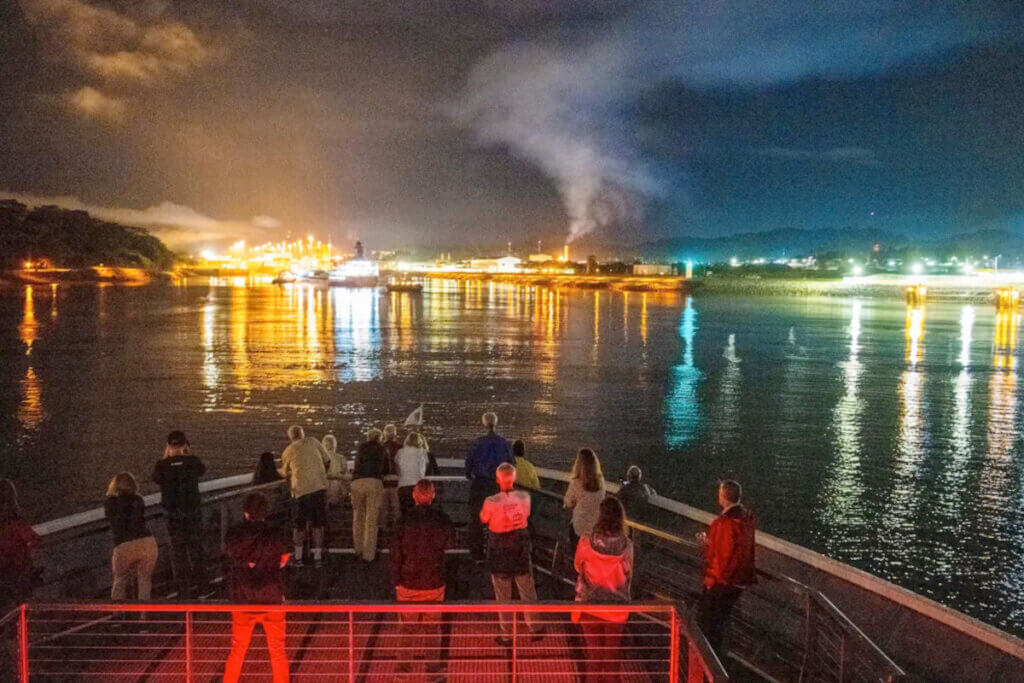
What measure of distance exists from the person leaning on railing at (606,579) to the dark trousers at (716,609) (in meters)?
0.94

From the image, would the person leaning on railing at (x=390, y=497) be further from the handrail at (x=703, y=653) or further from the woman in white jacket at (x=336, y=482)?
the handrail at (x=703, y=653)

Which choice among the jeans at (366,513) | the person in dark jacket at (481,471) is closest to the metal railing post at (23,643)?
the jeans at (366,513)

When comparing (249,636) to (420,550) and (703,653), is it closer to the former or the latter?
Result: (420,550)

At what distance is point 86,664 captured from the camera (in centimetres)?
696

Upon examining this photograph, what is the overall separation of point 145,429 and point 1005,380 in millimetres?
34077

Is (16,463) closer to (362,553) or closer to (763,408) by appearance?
(362,553)

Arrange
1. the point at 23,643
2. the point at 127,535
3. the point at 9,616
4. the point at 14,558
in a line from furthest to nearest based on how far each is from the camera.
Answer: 1. the point at 127,535
2. the point at 14,558
3. the point at 23,643
4. the point at 9,616

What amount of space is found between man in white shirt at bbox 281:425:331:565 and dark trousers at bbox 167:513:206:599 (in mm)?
1067

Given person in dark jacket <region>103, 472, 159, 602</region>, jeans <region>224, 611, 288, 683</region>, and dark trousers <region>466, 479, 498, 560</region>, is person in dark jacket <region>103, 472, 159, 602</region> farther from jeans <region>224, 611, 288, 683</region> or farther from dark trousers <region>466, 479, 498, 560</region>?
dark trousers <region>466, 479, 498, 560</region>

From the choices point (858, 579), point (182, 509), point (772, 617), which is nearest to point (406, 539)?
point (182, 509)

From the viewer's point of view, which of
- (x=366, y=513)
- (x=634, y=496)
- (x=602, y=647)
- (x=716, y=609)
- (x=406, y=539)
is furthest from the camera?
(x=366, y=513)

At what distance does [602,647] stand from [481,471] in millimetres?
3288

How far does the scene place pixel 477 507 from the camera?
9.36 meters

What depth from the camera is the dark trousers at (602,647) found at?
247 inches
